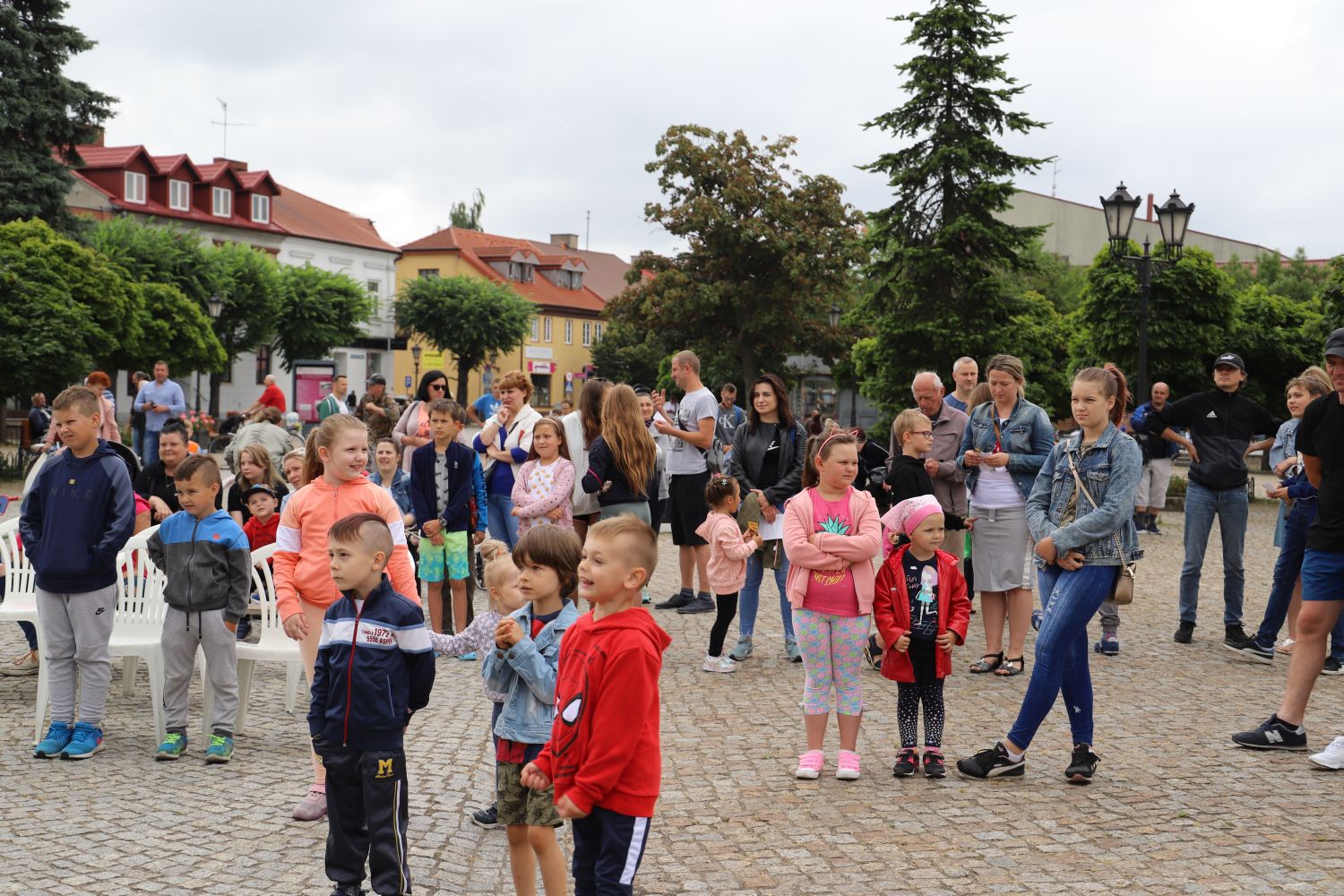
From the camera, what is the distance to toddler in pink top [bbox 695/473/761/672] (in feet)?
27.7

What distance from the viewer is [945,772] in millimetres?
6113

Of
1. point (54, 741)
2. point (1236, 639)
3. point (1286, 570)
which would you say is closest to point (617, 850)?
point (54, 741)

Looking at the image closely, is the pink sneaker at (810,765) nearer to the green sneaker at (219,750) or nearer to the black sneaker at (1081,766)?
the black sneaker at (1081,766)

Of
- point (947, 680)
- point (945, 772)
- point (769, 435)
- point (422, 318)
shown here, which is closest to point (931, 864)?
point (945, 772)

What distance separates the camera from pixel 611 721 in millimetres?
3506

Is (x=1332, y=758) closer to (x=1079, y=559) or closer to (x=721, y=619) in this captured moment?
(x=1079, y=559)

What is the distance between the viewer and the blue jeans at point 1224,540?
9633mm

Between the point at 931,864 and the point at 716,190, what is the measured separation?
46.1 metres

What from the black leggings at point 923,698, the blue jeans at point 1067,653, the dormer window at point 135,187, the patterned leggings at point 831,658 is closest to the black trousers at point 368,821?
the patterned leggings at point 831,658

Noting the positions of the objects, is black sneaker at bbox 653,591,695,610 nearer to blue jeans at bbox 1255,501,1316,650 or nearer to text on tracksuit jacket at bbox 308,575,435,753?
blue jeans at bbox 1255,501,1316,650

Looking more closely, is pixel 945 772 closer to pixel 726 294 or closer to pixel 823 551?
pixel 823 551

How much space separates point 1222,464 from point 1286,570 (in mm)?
979

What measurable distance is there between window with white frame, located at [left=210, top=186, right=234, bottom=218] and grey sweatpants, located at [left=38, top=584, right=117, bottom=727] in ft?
182

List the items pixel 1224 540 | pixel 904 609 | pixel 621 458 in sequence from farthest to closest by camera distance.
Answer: pixel 1224 540 → pixel 621 458 → pixel 904 609
